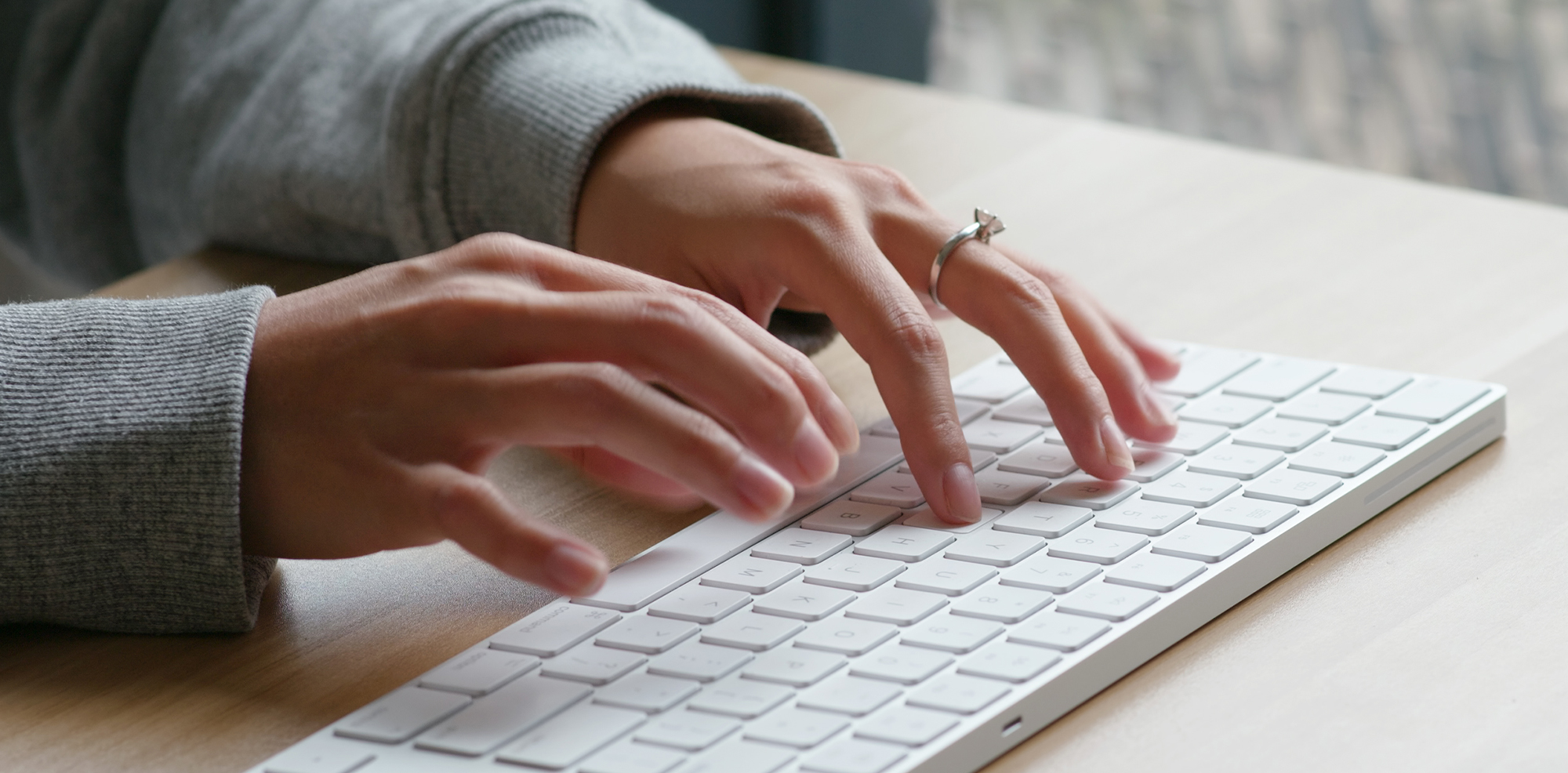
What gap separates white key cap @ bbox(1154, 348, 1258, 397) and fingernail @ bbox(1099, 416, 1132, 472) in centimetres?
8

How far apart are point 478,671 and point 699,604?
75 mm

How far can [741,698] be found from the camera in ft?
1.36

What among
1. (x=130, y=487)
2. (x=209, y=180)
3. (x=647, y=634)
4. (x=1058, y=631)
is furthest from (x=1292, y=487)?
(x=209, y=180)

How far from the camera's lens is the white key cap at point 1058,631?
43 cm

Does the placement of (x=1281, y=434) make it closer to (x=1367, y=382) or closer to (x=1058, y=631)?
(x=1367, y=382)

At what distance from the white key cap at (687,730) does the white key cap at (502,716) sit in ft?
0.10

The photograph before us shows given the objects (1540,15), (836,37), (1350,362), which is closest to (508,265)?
(1350,362)

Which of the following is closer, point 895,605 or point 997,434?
point 895,605

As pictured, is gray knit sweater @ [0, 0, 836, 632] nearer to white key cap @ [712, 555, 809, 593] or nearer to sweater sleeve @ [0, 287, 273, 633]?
sweater sleeve @ [0, 287, 273, 633]

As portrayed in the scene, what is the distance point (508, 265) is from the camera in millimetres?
525

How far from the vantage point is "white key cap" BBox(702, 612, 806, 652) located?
0.45 meters

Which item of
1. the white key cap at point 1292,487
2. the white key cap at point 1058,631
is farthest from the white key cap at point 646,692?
the white key cap at point 1292,487

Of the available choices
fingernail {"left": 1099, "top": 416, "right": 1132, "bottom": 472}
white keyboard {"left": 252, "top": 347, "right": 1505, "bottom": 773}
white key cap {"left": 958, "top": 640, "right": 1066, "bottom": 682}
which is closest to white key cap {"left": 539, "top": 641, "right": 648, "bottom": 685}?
white keyboard {"left": 252, "top": 347, "right": 1505, "bottom": 773}

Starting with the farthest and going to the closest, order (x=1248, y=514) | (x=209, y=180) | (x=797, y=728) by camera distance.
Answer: (x=209, y=180) → (x=1248, y=514) → (x=797, y=728)
